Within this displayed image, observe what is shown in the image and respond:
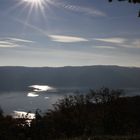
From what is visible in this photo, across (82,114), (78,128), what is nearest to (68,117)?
(82,114)

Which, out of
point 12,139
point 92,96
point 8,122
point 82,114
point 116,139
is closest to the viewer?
point 116,139

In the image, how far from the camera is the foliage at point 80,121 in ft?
52.6

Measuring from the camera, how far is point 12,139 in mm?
14703

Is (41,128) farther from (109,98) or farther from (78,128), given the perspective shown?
(109,98)

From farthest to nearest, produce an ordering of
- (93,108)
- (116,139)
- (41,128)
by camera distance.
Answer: (93,108)
(41,128)
(116,139)

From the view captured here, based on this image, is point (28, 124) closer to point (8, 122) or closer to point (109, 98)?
point (8, 122)

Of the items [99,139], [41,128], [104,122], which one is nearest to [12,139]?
[41,128]

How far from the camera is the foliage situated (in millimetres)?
16031

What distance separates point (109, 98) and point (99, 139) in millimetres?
14485

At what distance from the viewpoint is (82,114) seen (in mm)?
22359

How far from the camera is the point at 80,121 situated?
20141 mm

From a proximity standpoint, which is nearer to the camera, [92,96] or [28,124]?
[28,124]

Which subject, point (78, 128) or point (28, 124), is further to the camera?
point (78, 128)

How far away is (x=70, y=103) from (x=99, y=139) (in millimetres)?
13055
